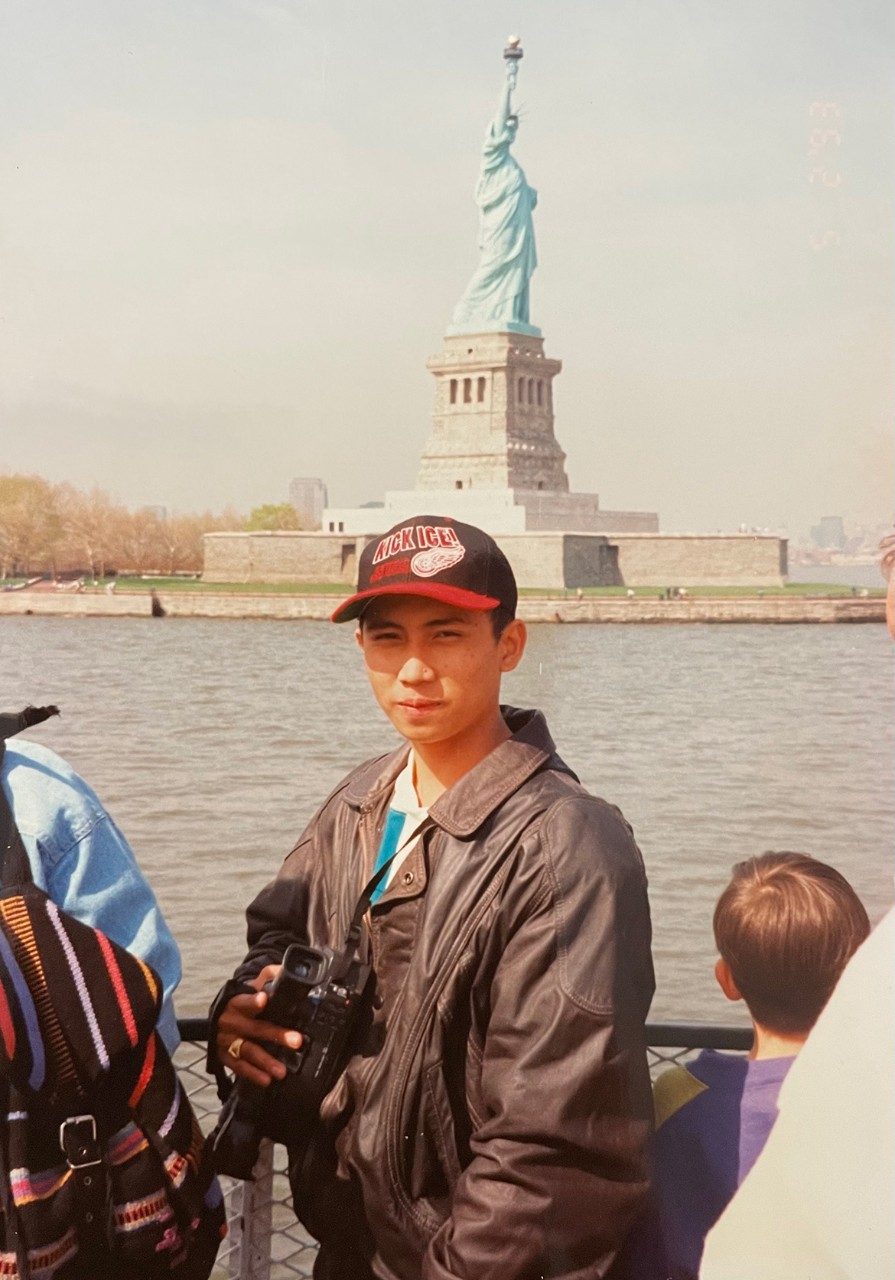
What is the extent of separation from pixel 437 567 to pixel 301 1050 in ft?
1.97

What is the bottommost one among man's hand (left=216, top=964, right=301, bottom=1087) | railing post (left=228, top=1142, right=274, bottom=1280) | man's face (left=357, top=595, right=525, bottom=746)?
railing post (left=228, top=1142, right=274, bottom=1280)

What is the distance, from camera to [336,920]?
1.82 metres

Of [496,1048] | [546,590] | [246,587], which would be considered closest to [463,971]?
[496,1048]

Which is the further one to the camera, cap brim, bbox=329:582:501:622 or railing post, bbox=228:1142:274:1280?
railing post, bbox=228:1142:274:1280

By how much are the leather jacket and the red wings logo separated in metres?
0.23

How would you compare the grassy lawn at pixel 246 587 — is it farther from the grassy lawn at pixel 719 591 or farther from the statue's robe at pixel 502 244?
the statue's robe at pixel 502 244

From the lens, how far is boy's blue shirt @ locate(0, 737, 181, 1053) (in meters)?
1.61

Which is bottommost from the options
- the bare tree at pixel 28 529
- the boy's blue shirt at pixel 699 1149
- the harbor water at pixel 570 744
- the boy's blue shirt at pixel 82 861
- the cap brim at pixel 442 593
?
the harbor water at pixel 570 744

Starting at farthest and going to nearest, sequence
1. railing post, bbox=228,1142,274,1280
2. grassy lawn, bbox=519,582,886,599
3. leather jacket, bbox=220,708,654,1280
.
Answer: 1. grassy lawn, bbox=519,582,886,599
2. railing post, bbox=228,1142,274,1280
3. leather jacket, bbox=220,708,654,1280

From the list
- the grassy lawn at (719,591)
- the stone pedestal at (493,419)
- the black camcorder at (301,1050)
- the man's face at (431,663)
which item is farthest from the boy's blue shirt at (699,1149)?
the stone pedestal at (493,419)

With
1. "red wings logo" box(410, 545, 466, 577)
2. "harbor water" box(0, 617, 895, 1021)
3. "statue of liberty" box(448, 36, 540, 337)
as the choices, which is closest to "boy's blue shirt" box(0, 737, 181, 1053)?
"red wings logo" box(410, 545, 466, 577)

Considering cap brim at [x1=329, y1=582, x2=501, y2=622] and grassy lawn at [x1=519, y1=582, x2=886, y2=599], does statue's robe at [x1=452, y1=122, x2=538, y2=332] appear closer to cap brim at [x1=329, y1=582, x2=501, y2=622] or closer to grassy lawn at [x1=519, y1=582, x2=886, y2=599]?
grassy lawn at [x1=519, y1=582, x2=886, y2=599]

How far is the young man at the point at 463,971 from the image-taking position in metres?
1.51

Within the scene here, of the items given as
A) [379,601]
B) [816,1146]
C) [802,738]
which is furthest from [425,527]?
[802,738]
